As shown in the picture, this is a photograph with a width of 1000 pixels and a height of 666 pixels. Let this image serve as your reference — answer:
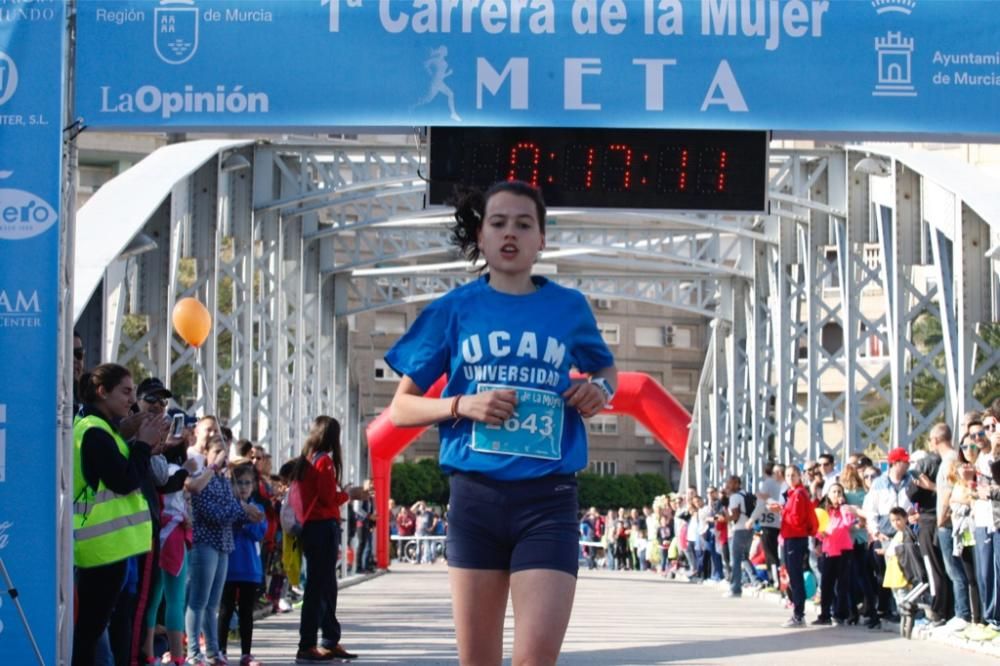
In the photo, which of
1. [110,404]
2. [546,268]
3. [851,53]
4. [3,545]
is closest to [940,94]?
[851,53]

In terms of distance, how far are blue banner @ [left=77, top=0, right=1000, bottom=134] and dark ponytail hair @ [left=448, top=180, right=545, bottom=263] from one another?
5.37 metres

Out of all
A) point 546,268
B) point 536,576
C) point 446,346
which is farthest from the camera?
point 546,268

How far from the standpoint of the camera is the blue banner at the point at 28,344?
1032 cm

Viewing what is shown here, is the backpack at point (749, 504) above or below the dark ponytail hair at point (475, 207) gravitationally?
below

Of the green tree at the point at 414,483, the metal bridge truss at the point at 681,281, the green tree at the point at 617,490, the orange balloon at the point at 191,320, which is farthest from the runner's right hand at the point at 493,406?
the green tree at the point at 617,490

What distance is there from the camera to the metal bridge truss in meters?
22.4

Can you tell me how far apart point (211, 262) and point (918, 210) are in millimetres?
8707

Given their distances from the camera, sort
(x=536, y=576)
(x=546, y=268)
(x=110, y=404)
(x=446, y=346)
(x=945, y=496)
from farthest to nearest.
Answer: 1. (x=546, y=268)
2. (x=945, y=496)
3. (x=110, y=404)
4. (x=446, y=346)
5. (x=536, y=576)

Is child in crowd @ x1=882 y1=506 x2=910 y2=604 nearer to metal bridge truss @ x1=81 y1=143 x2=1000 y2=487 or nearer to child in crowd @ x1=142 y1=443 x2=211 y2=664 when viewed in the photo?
metal bridge truss @ x1=81 y1=143 x2=1000 y2=487

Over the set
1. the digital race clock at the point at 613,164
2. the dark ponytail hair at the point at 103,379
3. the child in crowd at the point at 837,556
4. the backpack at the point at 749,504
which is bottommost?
the child in crowd at the point at 837,556

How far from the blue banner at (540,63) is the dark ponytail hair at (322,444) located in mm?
2746

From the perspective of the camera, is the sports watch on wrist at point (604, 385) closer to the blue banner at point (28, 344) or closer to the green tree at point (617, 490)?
the blue banner at point (28, 344)

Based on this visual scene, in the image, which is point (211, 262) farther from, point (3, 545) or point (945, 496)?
point (3, 545)

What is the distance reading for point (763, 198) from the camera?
14172 mm
